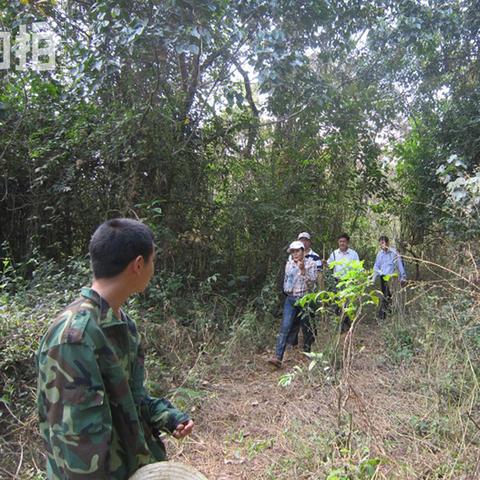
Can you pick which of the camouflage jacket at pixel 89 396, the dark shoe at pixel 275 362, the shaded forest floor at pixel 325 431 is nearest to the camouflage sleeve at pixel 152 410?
the camouflage jacket at pixel 89 396

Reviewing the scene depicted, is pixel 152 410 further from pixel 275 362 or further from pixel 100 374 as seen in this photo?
pixel 275 362

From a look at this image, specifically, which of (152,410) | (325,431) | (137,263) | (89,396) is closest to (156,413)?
(152,410)

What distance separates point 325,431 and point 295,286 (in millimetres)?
2183

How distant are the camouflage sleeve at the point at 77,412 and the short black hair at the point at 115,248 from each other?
270 millimetres

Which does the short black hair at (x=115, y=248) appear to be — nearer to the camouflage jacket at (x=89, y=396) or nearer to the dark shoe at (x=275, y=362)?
the camouflage jacket at (x=89, y=396)

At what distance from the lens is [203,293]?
6453mm

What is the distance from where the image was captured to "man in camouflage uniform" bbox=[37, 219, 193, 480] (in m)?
1.35

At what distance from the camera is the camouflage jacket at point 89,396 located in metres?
1.35

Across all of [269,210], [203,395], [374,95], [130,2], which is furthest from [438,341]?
[374,95]

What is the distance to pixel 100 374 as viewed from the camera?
4.63 feet

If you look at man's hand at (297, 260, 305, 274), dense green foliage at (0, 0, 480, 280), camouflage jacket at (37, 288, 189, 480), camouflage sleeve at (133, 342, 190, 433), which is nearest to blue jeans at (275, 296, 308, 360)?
man's hand at (297, 260, 305, 274)

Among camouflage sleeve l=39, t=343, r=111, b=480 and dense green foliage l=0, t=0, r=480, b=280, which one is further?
dense green foliage l=0, t=0, r=480, b=280

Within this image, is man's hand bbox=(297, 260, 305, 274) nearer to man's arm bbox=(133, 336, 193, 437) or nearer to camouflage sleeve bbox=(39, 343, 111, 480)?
man's arm bbox=(133, 336, 193, 437)

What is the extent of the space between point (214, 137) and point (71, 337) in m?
6.17
